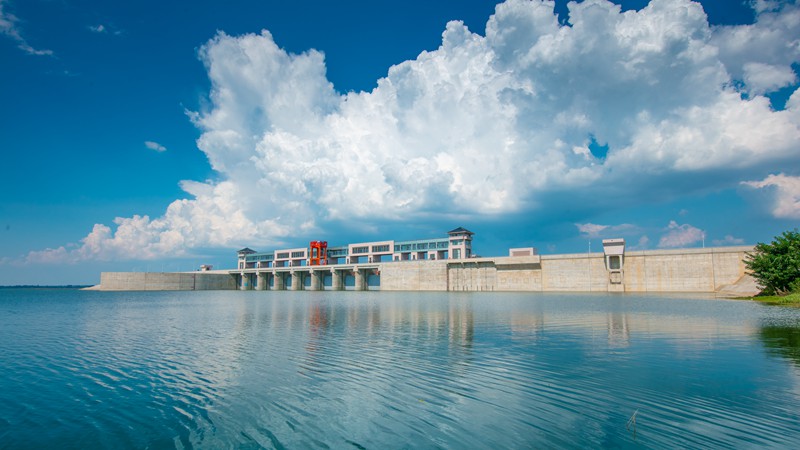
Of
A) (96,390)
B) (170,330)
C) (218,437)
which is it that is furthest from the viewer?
(170,330)

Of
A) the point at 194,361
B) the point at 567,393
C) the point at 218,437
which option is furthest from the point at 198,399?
the point at 567,393

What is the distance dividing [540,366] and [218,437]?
37.9ft

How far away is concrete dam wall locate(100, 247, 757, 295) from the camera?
90625mm

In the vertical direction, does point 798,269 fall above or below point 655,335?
above

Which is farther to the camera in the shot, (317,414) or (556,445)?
(317,414)

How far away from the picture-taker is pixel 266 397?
13.2 m

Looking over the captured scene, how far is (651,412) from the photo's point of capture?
11.1 metres

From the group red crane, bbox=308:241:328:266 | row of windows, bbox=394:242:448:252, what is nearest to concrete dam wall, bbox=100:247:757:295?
red crane, bbox=308:241:328:266

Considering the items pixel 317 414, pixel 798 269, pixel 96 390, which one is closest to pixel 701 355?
pixel 317 414

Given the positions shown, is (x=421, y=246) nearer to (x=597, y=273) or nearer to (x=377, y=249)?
(x=377, y=249)

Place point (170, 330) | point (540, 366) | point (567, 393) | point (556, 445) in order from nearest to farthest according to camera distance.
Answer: point (556, 445) < point (567, 393) < point (540, 366) < point (170, 330)

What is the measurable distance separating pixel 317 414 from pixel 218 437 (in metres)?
2.46

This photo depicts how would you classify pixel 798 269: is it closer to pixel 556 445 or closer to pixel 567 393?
pixel 567 393

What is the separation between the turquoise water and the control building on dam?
69286 millimetres
